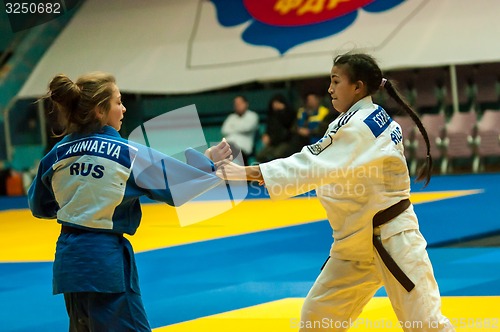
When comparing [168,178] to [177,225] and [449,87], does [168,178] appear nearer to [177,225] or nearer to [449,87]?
[177,225]

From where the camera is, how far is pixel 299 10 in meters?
18.1

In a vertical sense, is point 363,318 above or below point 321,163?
below

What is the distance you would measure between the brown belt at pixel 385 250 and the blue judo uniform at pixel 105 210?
32.0 inches

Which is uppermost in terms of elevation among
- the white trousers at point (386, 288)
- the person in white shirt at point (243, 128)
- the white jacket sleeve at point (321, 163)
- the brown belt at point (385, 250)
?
the white jacket sleeve at point (321, 163)

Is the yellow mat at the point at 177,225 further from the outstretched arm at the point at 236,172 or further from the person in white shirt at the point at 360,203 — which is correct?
the outstretched arm at the point at 236,172

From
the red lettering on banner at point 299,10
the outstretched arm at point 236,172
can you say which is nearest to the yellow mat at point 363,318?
the outstretched arm at point 236,172

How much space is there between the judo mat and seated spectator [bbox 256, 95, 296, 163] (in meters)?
2.83

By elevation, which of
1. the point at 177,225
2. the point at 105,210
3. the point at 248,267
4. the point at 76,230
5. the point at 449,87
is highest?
the point at 105,210

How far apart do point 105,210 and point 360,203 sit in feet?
3.98

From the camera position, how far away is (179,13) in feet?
63.6

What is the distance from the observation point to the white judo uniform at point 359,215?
4.01 meters

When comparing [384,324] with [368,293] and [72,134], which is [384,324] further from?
[72,134]

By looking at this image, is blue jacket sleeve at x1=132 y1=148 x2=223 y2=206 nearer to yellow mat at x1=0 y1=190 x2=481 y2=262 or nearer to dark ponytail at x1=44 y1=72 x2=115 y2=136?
dark ponytail at x1=44 y1=72 x2=115 y2=136

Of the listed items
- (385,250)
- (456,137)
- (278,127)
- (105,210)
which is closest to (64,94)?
(105,210)
